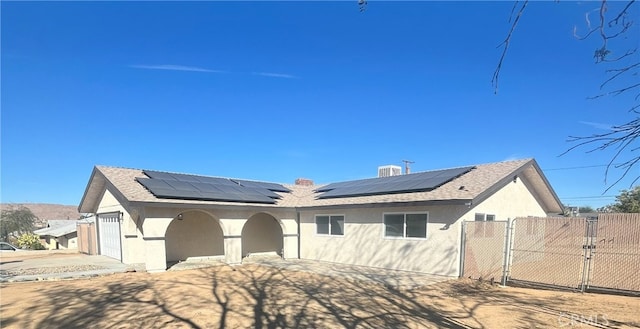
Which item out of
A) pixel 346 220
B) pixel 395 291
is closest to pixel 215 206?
pixel 346 220

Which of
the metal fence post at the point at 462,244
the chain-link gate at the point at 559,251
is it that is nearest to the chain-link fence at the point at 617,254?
the chain-link gate at the point at 559,251

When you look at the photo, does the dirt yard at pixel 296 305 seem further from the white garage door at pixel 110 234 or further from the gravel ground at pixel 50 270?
the white garage door at pixel 110 234

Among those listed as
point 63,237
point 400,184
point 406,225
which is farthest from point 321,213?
point 63,237

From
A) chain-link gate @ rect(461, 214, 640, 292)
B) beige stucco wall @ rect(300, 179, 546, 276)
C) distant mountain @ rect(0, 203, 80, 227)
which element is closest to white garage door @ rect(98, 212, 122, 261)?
beige stucco wall @ rect(300, 179, 546, 276)

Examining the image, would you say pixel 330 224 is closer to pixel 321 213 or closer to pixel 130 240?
pixel 321 213

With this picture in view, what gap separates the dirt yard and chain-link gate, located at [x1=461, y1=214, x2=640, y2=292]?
0.55m

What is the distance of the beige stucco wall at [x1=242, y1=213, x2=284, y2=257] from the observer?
17453mm

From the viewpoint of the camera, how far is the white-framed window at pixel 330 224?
14.6 meters

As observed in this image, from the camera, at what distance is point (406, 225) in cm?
1210

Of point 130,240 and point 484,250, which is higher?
point 484,250

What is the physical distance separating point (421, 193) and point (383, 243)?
2.47 m

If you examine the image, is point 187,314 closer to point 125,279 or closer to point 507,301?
point 125,279

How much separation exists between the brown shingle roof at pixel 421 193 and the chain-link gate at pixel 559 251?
1.41 metres

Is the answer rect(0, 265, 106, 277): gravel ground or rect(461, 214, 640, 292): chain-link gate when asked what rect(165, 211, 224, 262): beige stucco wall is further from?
rect(461, 214, 640, 292): chain-link gate
